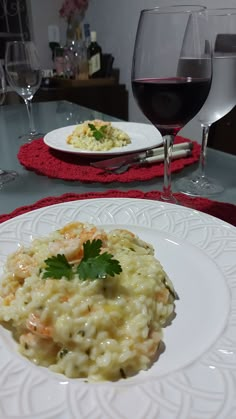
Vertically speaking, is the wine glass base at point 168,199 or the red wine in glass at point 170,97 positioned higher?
the red wine in glass at point 170,97

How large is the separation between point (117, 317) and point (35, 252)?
19 centimetres

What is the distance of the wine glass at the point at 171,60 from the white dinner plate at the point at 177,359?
10.6 inches

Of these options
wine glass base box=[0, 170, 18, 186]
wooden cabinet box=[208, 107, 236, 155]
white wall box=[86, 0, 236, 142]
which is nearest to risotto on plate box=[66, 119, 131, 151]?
wine glass base box=[0, 170, 18, 186]

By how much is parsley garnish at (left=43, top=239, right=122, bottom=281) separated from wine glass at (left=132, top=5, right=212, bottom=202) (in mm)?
456

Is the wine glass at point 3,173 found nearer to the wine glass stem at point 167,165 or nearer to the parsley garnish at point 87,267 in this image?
the wine glass stem at point 167,165

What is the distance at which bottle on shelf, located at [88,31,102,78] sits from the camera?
4.11 m

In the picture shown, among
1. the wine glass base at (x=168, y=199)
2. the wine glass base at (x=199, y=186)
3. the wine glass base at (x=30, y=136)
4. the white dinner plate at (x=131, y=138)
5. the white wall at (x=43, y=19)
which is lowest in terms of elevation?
the wine glass base at (x=199, y=186)

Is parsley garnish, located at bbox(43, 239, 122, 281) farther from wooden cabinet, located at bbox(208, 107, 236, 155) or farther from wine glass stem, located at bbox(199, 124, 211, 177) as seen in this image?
wooden cabinet, located at bbox(208, 107, 236, 155)

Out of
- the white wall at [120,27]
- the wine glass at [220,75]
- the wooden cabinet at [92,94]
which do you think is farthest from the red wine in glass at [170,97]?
the wooden cabinet at [92,94]

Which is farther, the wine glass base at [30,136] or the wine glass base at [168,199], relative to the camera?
the wine glass base at [30,136]

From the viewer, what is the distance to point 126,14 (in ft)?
13.0

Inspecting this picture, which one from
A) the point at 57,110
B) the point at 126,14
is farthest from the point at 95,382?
the point at 126,14

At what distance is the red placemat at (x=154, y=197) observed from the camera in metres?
0.90

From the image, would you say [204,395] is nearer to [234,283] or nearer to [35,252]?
[234,283]
